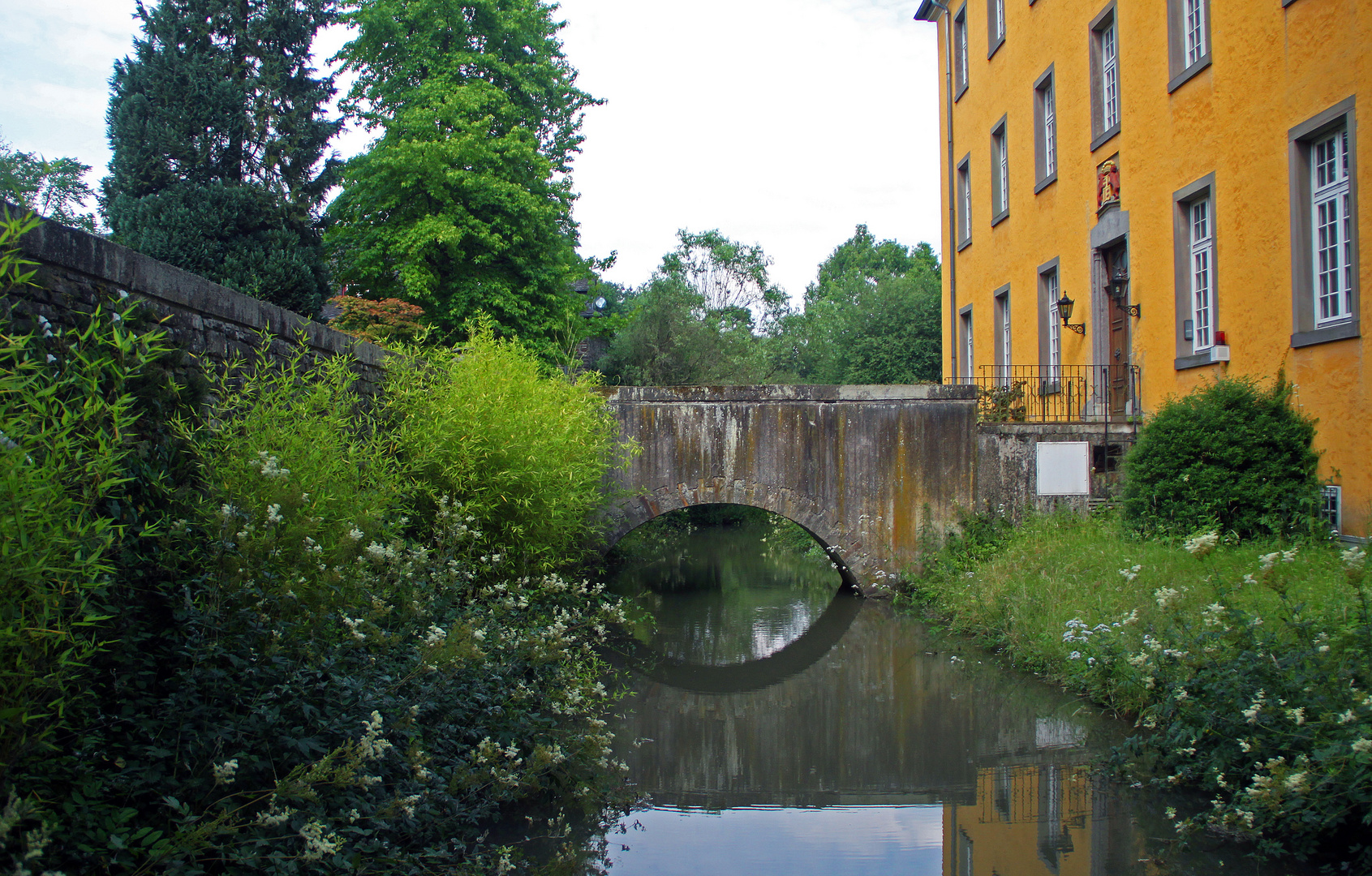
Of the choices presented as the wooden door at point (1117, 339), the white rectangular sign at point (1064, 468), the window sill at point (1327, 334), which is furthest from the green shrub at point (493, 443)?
the wooden door at point (1117, 339)

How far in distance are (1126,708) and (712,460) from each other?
5.31 m

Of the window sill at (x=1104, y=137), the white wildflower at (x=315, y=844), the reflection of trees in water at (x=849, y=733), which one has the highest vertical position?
the window sill at (x=1104, y=137)

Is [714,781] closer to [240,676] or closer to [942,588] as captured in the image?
[240,676]

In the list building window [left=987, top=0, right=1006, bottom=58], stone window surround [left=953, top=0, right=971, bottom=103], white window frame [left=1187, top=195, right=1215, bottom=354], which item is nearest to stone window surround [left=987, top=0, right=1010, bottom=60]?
building window [left=987, top=0, right=1006, bottom=58]

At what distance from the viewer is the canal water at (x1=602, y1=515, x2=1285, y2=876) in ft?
13.8

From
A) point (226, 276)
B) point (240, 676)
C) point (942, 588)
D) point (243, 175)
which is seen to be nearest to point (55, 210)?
point (243, 175)

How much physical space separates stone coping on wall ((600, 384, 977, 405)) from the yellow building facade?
1.49m

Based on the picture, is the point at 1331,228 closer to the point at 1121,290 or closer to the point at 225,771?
the point at 1121,290

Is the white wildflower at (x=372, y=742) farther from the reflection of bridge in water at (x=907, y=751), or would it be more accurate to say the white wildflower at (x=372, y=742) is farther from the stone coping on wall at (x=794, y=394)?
the stone coping on wall at (x=794, y=394)

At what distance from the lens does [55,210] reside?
2764 centimetres

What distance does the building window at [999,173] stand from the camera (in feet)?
45.2

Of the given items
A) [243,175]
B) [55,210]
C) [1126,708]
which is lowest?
[1126,708]

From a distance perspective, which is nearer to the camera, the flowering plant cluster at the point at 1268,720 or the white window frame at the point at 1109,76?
the flowering plant cluster at the point at 1268,720

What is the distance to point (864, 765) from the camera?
5.61m
